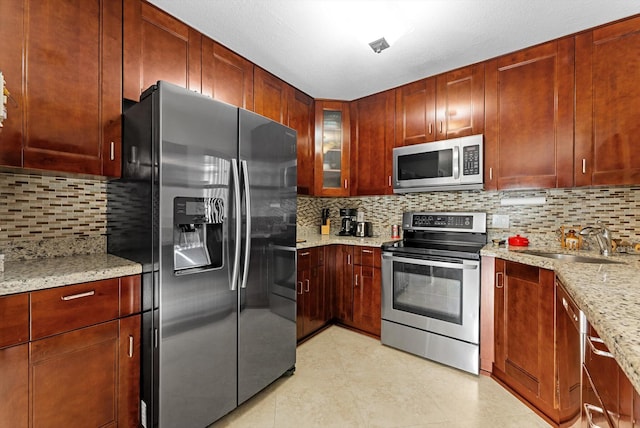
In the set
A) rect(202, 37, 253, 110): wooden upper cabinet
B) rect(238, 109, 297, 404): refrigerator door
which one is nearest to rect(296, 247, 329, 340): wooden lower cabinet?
rect(238, 109, 297, 404): refrigerator door

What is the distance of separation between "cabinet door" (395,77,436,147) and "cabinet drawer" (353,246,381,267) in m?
1.08

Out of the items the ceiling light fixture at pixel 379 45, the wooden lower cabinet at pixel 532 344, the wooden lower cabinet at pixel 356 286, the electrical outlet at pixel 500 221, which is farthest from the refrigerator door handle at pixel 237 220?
the electrical outlet at pixel 500 221

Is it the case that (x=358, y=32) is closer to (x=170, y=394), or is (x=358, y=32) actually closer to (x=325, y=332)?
(x=170, y=394)

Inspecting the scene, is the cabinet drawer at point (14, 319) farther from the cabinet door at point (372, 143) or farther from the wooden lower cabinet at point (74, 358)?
the cabinet door at point (372, 143)

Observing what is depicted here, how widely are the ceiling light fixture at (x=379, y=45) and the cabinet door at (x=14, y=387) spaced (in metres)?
2.43

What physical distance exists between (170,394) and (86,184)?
1352 mm

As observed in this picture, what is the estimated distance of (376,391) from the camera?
1.98 m

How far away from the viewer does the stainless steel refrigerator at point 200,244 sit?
1.39m

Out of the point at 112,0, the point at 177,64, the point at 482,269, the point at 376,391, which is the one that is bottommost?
the point at 376,391

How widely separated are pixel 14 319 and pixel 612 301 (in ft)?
6.92

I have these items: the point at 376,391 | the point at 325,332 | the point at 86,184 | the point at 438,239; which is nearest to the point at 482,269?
the point at 438,239

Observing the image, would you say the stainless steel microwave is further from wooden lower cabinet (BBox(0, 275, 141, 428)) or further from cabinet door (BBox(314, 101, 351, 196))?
wooden lower cabinet (BBox(0, 275, 141, 428))

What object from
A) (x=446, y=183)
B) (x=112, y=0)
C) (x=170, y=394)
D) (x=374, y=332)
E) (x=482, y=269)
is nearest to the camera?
(x=170, y=394)

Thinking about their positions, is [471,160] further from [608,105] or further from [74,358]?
[74,358]
